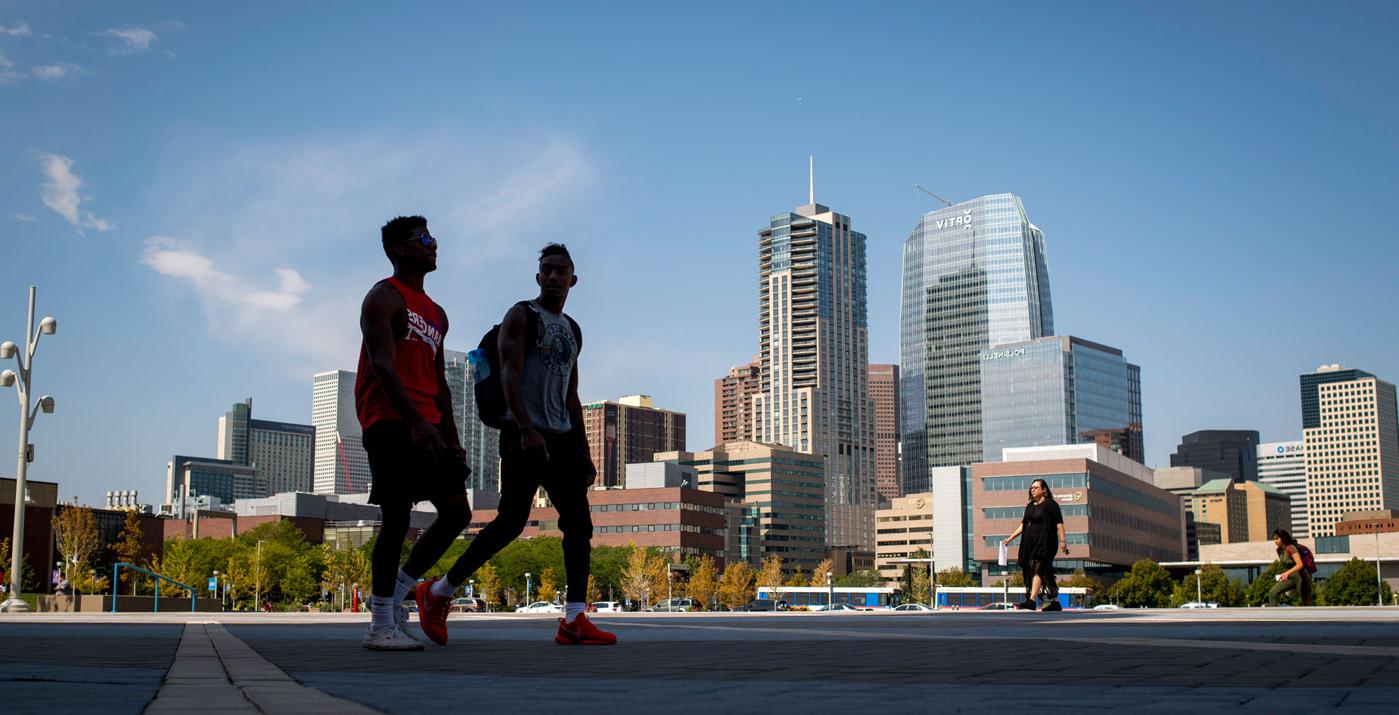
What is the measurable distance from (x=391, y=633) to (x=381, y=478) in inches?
36.1

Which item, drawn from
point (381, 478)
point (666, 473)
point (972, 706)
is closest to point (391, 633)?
point (381, 478)

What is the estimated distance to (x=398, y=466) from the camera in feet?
25.3

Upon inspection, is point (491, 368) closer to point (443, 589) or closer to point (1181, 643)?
point (443, 589)

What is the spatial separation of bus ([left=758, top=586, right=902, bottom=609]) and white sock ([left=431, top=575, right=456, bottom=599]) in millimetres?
120141

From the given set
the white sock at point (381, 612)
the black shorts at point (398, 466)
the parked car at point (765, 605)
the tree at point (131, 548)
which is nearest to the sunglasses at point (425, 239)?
the black shorts at point (398, 466)

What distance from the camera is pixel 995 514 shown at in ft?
463

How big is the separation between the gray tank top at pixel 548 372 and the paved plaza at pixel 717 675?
4.66ft

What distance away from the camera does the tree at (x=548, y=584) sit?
366 ft

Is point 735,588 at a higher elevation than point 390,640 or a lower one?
lower

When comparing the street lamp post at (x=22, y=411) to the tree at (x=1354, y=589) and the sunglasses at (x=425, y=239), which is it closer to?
the sunglasses at (x=425, y=239)

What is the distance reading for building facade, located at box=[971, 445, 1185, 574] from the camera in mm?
136000

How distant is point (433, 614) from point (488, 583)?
104 metres

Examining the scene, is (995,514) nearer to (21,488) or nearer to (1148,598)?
(1148,598)

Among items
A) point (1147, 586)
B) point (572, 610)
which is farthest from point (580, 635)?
point (1147, 586)
